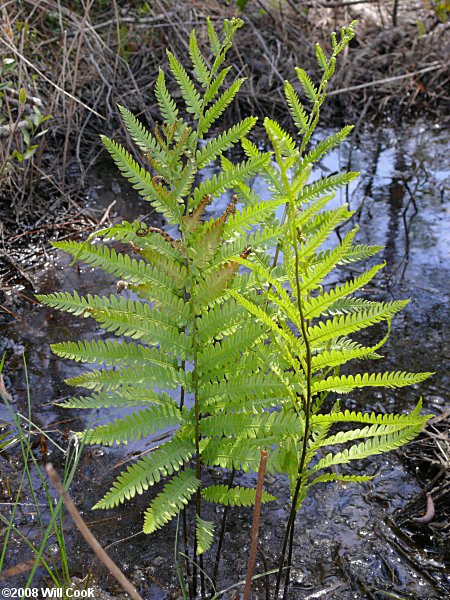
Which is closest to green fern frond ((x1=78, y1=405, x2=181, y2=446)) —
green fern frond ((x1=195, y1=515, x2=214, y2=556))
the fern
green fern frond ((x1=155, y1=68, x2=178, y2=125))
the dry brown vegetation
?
the fern

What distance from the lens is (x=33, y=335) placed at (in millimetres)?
3301

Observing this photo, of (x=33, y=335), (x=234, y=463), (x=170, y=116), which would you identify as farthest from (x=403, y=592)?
(x=33, y=335)

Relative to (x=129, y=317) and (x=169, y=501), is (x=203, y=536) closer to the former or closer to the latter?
(x=169, y=501)

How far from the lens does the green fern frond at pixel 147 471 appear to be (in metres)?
1.50

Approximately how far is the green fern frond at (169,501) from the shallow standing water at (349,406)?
54cm

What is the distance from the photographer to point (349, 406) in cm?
290

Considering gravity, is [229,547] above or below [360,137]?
below

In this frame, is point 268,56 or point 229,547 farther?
point 268,56

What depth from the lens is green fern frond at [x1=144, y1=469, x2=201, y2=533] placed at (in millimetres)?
1486

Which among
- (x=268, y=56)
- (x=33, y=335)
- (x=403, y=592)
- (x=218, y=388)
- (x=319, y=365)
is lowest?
(x=403, y=592)

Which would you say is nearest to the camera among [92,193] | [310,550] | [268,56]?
[310,550]

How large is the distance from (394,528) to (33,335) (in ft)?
6.60

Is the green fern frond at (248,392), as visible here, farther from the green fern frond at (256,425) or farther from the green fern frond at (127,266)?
the green fern frond at (127,266)

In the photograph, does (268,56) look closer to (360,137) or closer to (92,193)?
(360,137)
